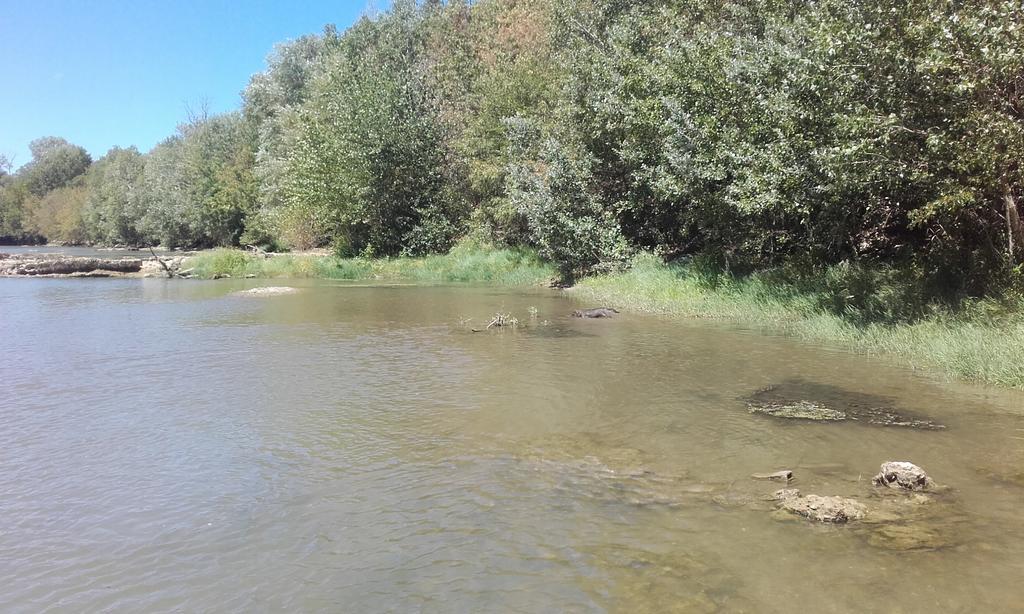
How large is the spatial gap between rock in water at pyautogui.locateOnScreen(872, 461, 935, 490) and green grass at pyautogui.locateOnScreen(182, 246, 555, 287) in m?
23.9

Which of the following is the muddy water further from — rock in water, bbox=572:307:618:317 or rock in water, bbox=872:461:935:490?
rock in water, bbox=572:307:618:317

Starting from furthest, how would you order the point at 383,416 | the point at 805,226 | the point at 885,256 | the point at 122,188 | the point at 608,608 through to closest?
1. the point at 122,188
2. the point at 805,226
3. the point at 885,256
4. the point at 383,416
5. the point at 608,608

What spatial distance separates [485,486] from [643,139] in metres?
19.8

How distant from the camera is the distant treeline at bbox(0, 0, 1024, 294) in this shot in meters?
11.4

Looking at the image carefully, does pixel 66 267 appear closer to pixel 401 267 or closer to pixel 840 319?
pixel 401 267

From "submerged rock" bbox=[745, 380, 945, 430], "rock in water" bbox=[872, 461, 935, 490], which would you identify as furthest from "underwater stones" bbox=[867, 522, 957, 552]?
"submerged rock" bbox=[745, 380, 945, 430]

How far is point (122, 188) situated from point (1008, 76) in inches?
3353

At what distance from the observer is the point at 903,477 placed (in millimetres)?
6016

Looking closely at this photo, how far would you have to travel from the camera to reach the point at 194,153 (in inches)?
2506

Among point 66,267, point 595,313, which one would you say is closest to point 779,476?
point 595,313

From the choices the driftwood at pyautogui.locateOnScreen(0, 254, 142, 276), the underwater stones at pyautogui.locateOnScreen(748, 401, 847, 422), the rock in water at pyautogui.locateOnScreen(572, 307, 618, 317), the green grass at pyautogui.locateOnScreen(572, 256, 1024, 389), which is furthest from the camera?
the driftwood at pyautogui.locateOnScreen(0, 254, 142, 276)

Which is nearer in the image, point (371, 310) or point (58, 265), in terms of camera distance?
point (371, 310)

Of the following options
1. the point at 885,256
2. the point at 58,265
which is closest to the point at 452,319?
the point at 885,256

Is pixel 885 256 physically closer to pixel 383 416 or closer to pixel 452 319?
pixel 452 319
